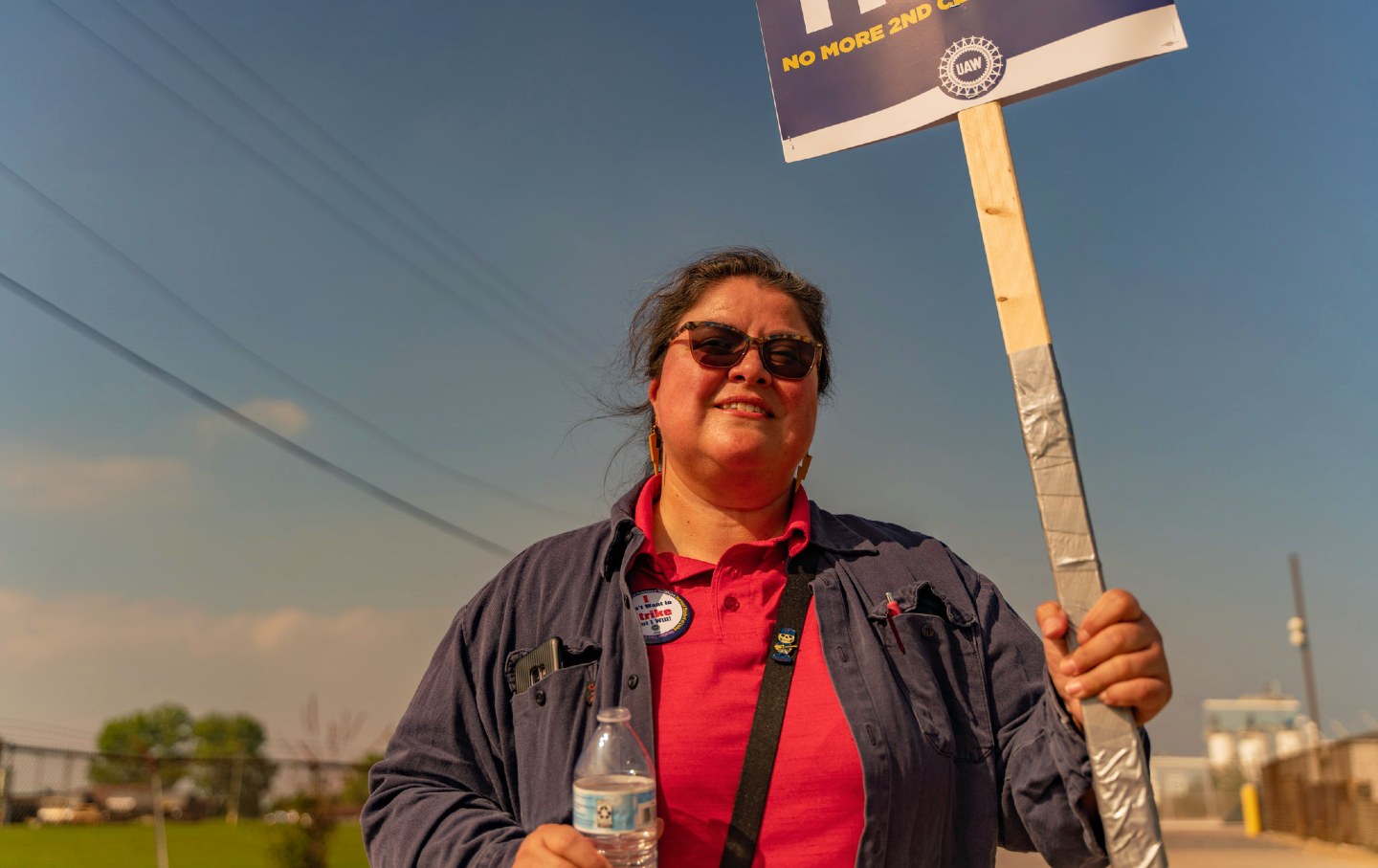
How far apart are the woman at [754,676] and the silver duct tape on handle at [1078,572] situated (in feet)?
0.20

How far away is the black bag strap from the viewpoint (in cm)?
222

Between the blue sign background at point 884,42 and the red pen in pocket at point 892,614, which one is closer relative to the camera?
the blue sign background at point 884,42

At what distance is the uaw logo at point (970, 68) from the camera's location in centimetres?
232

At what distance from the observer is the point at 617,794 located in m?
1.92

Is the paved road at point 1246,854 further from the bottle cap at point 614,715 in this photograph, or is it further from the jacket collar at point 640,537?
the bottle cap at point 614,715

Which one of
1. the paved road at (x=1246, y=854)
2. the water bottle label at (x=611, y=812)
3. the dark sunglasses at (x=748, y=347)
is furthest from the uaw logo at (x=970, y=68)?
the paved road at (x=1246, y=854)

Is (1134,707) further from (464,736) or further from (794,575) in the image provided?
(464,736)

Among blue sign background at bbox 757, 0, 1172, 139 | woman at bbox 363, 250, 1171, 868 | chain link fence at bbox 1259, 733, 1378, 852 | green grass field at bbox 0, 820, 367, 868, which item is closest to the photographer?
woman at bbox 363, 250, 1171, 868

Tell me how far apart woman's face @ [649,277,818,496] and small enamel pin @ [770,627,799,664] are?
1.58 ft

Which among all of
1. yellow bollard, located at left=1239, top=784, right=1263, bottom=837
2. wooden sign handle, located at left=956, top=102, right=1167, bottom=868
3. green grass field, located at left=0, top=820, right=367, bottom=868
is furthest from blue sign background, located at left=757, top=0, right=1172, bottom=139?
yellow bollard, located at left=1239, top=784, right=1263, bottom=837

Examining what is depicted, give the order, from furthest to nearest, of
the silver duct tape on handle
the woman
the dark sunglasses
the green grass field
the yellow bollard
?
1. the yellow bollard
2. the green grass field
3. the dark sunglasses
4. the woman
5. the silver duct tape on handle

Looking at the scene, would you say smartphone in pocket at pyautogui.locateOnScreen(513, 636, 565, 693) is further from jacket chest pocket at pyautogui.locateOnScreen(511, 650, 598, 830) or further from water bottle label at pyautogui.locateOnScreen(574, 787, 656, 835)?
water bottle label at pyautogui.locateOnScreen(574, 787, 656, 835)

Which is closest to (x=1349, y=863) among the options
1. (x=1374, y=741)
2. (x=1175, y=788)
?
(x=1374, y=741)

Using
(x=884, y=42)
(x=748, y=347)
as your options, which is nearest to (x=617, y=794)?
(x=748, y=347)
